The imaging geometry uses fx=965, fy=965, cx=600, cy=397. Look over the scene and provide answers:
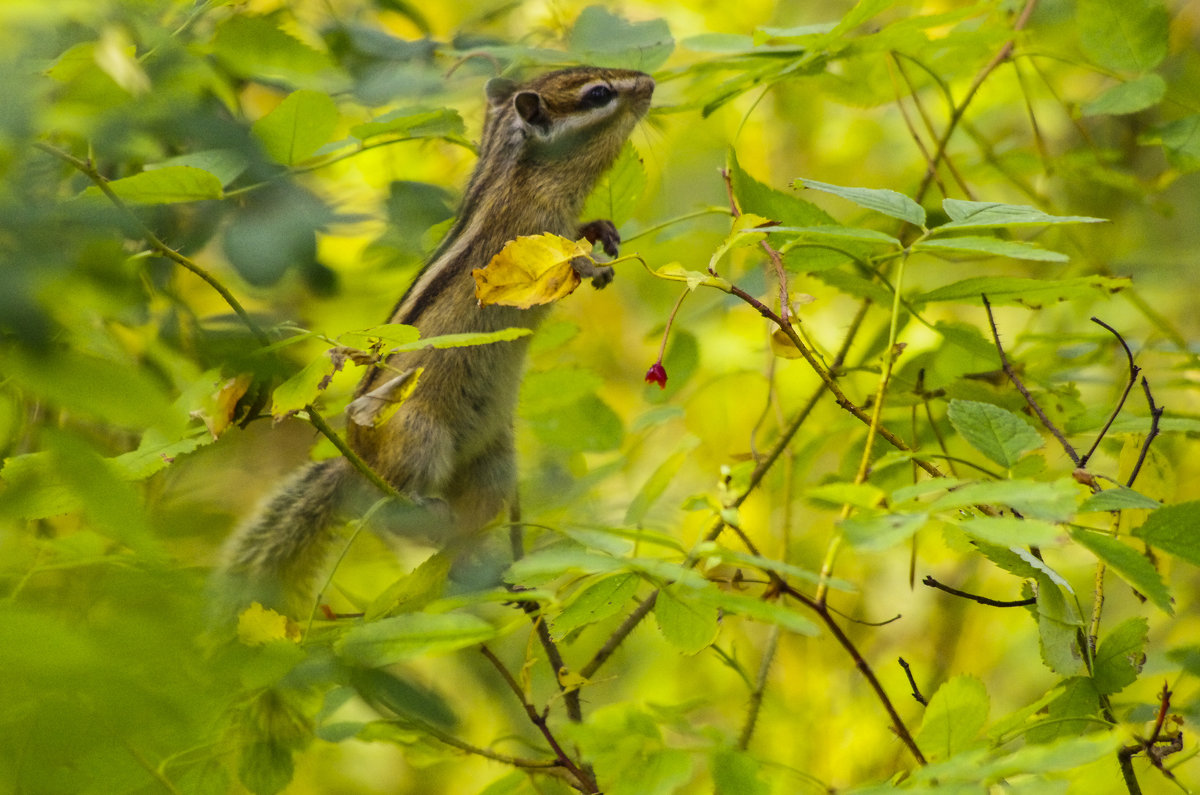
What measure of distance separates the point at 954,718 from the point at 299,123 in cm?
101

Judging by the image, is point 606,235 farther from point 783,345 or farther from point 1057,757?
point 1057,757

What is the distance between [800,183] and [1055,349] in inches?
40.5

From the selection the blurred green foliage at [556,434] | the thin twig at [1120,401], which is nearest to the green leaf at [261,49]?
the blurred green foliage at [556,434]

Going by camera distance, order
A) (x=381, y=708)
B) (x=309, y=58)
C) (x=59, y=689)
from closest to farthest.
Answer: (x=59, y=689) → (x=381, y=708) → (x=309, y=58)

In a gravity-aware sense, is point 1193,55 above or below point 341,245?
above

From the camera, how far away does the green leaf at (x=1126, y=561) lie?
2.69ft

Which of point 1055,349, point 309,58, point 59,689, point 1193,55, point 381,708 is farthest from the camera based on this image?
point 1193,55

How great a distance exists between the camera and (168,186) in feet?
3.33

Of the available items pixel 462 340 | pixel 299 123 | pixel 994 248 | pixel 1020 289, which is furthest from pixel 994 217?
pixel 299 123

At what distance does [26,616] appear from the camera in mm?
487

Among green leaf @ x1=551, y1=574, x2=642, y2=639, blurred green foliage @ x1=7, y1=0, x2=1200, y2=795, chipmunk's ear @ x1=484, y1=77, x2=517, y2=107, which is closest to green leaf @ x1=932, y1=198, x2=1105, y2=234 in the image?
blurred green foliage @ x1=7, y1=0, x2=1200, y2=795

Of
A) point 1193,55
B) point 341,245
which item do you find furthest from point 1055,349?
point 341,245

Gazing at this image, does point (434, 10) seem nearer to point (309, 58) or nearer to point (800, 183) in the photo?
point (309, 58)

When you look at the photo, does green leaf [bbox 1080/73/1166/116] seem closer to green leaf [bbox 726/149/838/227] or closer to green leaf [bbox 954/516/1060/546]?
green leaf [bbox 726/149/838/227]
